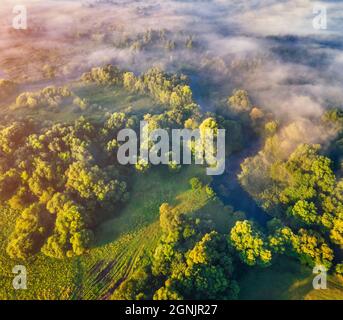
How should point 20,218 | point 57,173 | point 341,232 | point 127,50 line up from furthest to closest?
point 127,50 < point 57,173 < point 20,218 < point 341,232

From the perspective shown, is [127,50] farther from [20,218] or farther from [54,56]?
[20,218]

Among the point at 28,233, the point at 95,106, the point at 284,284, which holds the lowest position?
the point at 284,284

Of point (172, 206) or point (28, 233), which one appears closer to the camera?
point (28, 233)

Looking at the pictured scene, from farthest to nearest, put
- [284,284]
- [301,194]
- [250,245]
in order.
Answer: [301,194] → [284,284] → [250,245]

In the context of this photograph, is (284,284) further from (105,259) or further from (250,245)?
(105,259)

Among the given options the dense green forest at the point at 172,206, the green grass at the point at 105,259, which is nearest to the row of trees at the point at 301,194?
the dense green forest at the point at 172,206

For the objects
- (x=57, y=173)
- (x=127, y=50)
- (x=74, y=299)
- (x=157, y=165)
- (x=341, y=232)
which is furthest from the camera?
(x=127, y=50)

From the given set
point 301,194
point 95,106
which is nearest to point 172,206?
point 301,194

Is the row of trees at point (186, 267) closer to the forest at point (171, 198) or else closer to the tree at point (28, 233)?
→ the forest at point (171, 198)
